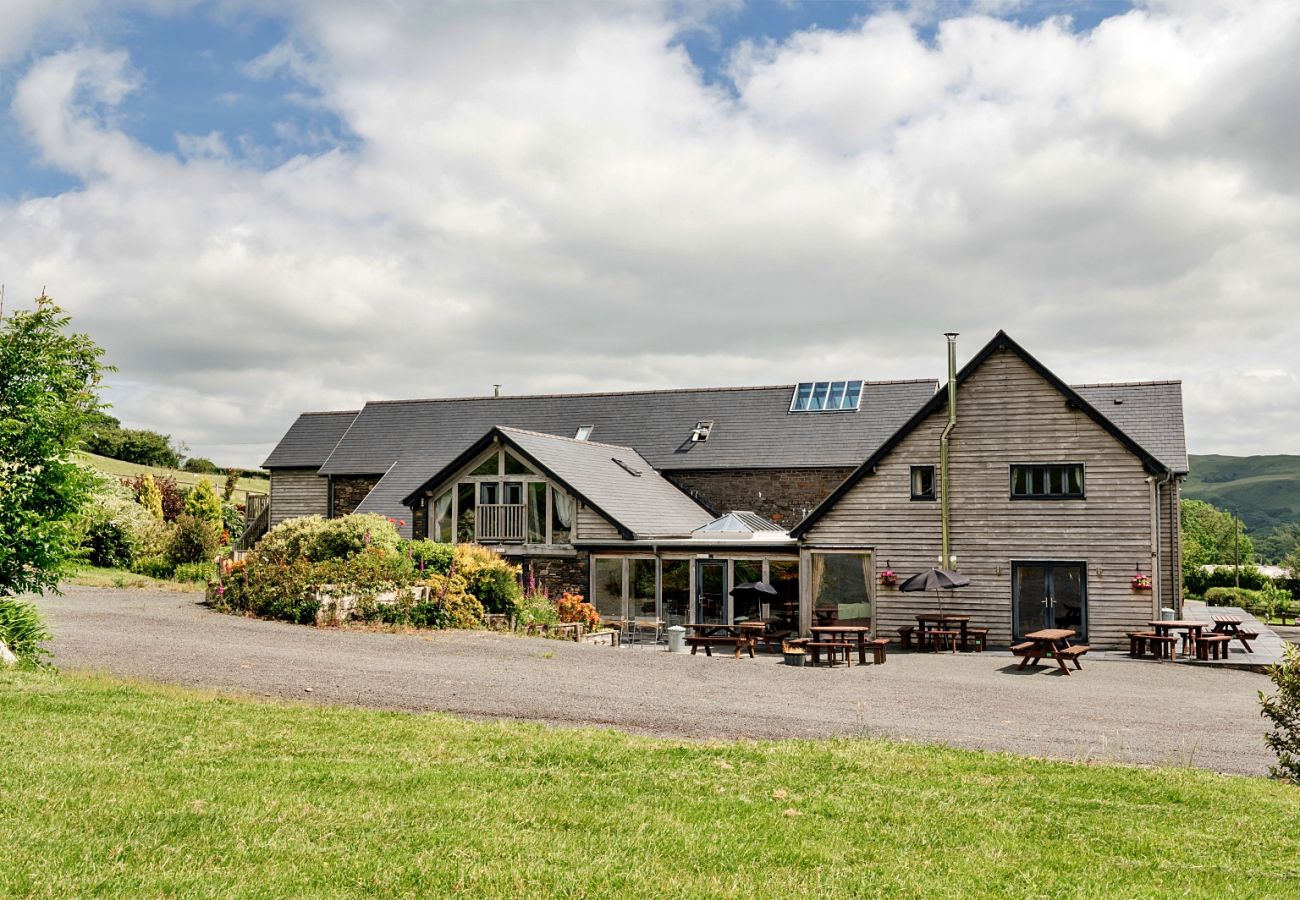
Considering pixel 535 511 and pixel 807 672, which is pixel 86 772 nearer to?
pixel 807 672

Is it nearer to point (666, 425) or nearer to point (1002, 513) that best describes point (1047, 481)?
point (1002, 513)

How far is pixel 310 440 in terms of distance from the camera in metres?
44.4

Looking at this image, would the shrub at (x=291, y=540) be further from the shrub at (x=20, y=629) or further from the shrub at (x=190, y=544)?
the shrub at (x=190, y=544)

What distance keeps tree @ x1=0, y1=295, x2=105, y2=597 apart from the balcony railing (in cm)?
1518

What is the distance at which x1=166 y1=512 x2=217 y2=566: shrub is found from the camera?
3866 cm

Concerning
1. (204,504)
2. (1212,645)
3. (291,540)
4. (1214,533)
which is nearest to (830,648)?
(1212,645)

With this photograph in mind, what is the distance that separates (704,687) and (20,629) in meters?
9.54

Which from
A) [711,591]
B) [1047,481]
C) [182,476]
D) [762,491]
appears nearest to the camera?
[1047,481]

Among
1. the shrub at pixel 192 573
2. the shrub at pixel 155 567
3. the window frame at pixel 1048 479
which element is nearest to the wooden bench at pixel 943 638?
the window frame at pixel 1048 479

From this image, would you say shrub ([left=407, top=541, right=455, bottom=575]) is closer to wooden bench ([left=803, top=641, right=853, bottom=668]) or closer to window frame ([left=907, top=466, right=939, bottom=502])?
wooden bench ([left=803, top=641, right=853, bottom=668])

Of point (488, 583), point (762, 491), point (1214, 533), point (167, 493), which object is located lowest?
point (488, 583)

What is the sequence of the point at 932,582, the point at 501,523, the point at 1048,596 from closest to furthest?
the point at 932,582 < the point at 1048,596 < the point at 501,523

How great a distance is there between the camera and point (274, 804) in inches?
295

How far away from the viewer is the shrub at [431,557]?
85.2ft
